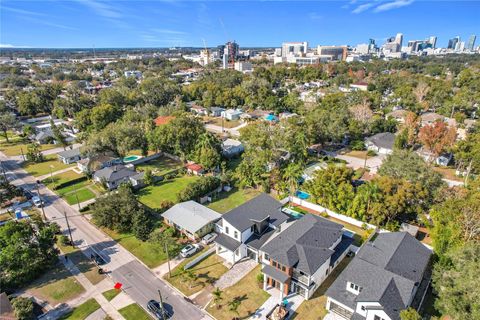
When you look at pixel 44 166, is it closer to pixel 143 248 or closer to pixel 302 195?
pixel 143 248

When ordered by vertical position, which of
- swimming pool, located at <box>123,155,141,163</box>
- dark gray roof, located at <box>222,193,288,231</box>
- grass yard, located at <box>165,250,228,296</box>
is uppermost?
dark gray roof, located at <box>222,193,288,231</box>

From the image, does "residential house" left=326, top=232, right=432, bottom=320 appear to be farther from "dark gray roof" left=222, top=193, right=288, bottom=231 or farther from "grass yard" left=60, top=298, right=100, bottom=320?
Result: "grass yard" left=60, top=298, right=100, bottom=320

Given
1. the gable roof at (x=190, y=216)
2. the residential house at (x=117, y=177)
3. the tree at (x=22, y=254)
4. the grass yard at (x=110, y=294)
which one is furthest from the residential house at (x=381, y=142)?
the tree at (x=22, y=254)

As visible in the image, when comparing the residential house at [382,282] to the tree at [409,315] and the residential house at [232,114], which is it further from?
the residential house at [232,114]

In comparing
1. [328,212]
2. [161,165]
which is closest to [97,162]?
[161,165]

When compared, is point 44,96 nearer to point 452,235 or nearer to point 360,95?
point 360,95

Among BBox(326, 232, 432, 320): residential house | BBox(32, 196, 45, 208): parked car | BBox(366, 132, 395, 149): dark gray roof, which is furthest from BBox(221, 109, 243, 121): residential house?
BBox(326, 232, 432, 320): residential house
